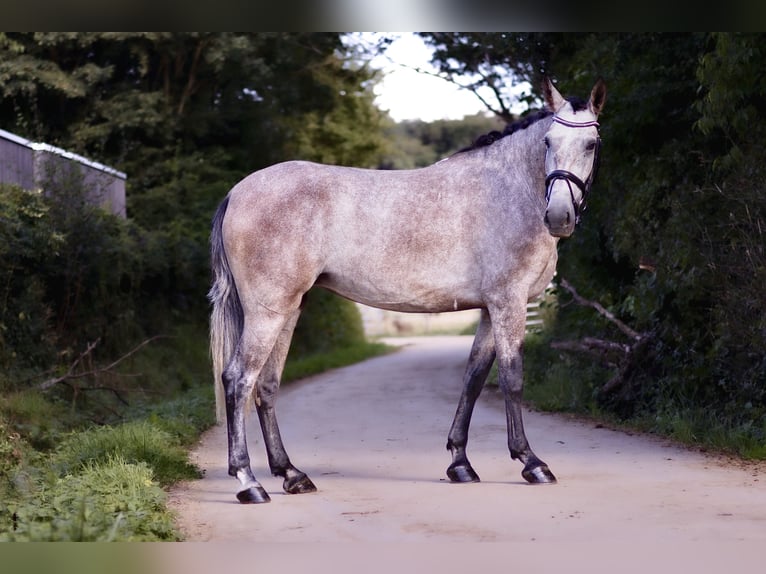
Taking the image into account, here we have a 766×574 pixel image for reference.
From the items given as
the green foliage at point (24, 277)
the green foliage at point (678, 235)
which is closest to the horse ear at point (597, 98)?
the green foliage at point (678, 235)

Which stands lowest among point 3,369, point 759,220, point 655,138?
point 3,369

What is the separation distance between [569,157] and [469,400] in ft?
5.88

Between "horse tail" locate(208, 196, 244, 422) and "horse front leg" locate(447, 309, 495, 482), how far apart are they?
1604mm

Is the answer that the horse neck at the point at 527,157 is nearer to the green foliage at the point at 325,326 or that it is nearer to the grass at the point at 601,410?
the grass at the point at 601,410

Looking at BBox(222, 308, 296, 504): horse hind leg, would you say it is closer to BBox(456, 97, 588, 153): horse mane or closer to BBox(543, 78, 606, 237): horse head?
BBox(456, 97, 588, 153): horse mane

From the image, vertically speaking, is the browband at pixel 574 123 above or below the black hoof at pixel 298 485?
above

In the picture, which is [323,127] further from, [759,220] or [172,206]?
[759,220]

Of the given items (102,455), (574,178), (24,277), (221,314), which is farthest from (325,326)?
(574,178)

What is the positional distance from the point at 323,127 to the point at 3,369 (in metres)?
12.3

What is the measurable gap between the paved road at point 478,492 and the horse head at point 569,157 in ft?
5.71

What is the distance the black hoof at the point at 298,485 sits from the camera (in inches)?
255

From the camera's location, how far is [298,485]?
6.48m
